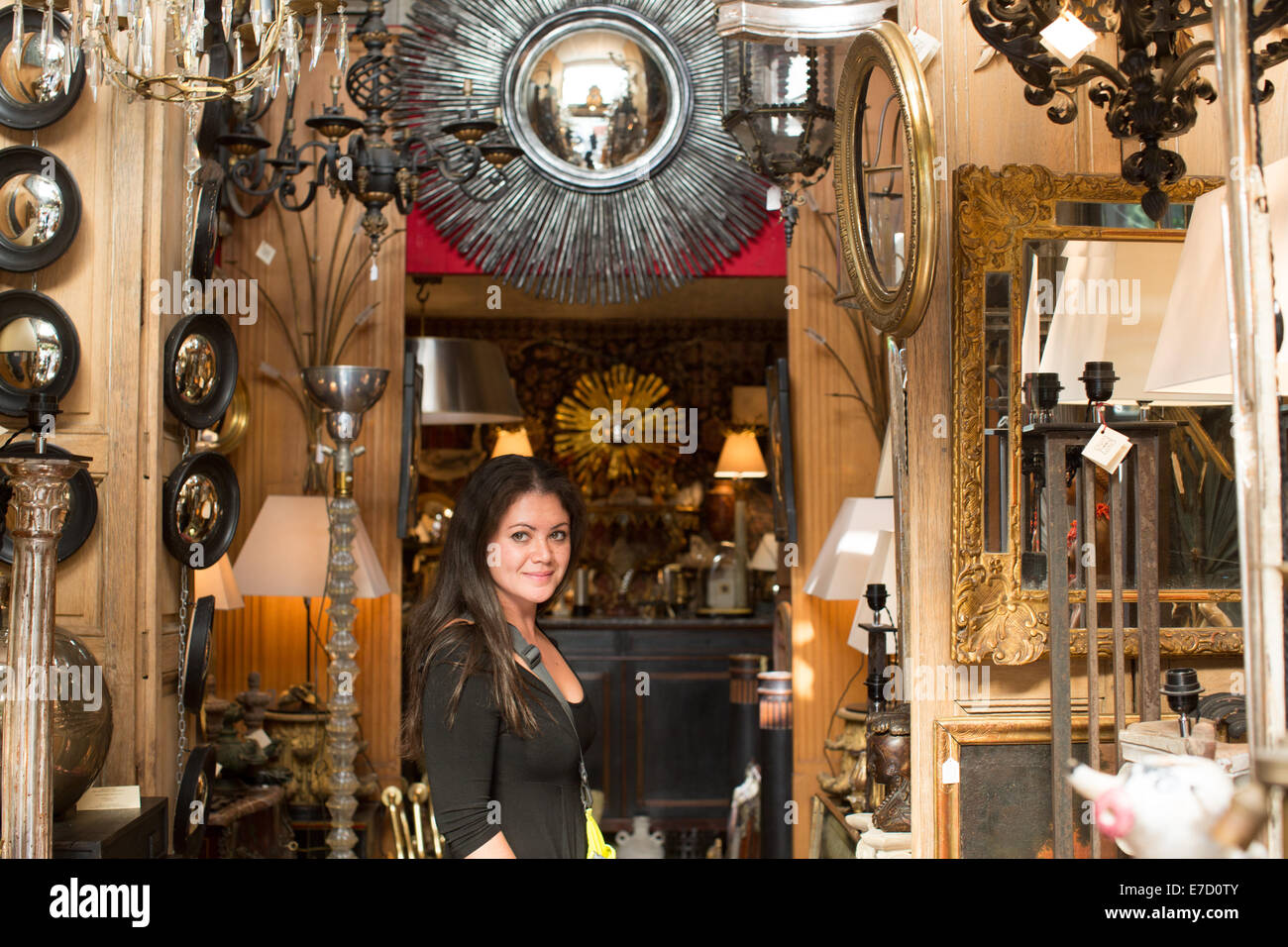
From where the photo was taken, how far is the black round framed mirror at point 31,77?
282 cm

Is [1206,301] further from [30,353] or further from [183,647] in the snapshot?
[183,647]

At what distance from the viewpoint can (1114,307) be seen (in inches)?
103

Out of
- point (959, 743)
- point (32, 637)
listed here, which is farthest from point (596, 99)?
point (32, 637)

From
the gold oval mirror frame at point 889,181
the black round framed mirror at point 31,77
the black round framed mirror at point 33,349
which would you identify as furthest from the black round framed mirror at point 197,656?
the gold oval mirror frame at point 889,181

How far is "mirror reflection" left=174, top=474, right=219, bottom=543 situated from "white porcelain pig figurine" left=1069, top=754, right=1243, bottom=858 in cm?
255

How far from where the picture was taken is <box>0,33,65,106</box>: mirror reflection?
9.28 feet

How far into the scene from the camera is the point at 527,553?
6.90 feet

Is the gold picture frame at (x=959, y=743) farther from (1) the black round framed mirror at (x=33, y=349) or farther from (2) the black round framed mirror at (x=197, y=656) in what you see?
(1) the black round framed mirror at (x=33, y=349)

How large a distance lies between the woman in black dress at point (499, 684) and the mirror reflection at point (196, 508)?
1290mm

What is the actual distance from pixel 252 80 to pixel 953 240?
1.56m

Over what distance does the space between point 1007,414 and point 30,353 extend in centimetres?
217

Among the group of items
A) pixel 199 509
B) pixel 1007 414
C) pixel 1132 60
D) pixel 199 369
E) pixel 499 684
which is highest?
pixel 1132 60

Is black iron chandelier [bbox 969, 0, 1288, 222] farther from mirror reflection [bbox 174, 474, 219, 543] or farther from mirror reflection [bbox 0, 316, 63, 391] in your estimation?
mirror reflection [bbox 174, 474, 219, 543]
